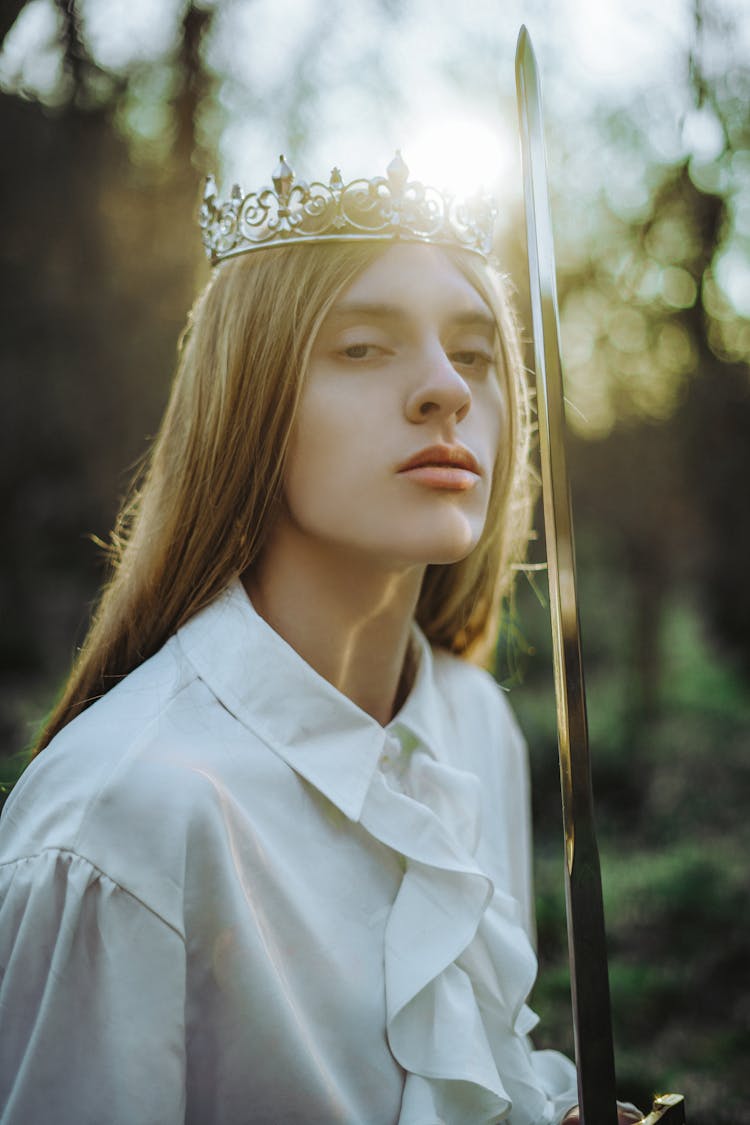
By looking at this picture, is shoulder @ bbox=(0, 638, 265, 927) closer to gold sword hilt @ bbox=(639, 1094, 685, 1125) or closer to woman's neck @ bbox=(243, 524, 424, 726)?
woman's neck @ bbox=(243, 524, 424, 726)

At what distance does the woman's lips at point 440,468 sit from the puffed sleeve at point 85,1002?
66 centimetres

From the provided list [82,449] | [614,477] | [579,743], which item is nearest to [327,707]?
[579,743]

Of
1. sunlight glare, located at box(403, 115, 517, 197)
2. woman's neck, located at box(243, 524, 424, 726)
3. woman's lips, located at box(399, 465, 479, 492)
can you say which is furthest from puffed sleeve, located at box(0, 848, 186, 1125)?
sunlight glare, located at box(403, 115, 517, 197)

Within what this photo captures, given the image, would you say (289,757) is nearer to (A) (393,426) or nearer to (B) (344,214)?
(A) (393,426)

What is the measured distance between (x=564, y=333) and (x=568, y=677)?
4275 mm

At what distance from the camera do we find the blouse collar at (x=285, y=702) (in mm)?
1296

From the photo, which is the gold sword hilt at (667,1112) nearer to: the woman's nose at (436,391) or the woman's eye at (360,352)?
the woman's nose at (436,391)

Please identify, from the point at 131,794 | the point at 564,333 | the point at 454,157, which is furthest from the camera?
the point at 564,333

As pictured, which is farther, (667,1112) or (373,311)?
(373,311)

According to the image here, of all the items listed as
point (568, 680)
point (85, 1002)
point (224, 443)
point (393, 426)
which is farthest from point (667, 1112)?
point (224, 443)

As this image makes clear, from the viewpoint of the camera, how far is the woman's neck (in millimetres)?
1450

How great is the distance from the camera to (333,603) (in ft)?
4.80

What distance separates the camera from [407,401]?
1.33 meters

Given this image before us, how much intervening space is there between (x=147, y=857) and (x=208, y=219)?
1.02 m
